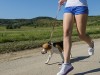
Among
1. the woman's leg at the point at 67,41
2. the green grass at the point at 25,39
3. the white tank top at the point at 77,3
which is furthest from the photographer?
the green grass at the point at 25,39

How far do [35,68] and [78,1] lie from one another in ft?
7.67

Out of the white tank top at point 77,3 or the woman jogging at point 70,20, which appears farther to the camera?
the white tank top at point 77,3

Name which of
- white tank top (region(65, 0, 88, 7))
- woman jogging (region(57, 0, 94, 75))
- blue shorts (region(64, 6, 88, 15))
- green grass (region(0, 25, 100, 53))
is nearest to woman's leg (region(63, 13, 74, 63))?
woman jogging (region(57, 0, 94, 75))

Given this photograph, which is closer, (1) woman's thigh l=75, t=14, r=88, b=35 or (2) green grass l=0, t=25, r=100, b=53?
(1) woman's thigh l=75, t=14, r=88, b=35

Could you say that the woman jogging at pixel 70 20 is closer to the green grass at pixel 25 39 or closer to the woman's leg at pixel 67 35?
the woman's leg at pixel 67 35

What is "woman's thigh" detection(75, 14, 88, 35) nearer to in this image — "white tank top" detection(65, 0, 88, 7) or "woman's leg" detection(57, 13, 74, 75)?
"woman's leg" detection(57, 13, 74, 75)

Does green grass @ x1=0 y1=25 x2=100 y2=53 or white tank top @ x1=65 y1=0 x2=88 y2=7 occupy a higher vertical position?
white tank top @ x1=65 y1=0 x2=88 y2=7

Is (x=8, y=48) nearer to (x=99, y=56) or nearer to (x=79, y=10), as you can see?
(x=99, y=56)

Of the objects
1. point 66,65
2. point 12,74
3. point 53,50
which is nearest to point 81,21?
point 66,65

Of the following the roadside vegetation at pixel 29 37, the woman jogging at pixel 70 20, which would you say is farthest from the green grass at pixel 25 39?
the woman jogging at pixel 70 20

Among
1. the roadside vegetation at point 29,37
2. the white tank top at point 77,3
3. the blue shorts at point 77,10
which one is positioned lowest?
the roadside vegetation at point 29,37

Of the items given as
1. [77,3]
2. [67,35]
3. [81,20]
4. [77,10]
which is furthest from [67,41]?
[77,3]

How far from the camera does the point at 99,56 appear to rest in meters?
9.34

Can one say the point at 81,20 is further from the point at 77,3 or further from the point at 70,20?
the point at 77,3
